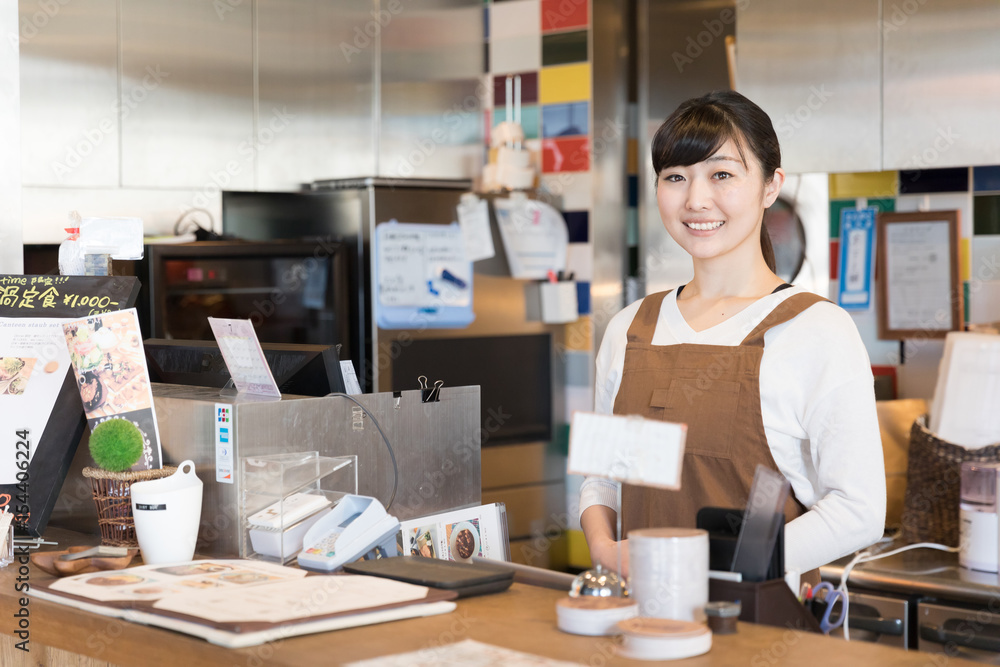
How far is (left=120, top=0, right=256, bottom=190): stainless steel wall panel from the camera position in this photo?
3.40m

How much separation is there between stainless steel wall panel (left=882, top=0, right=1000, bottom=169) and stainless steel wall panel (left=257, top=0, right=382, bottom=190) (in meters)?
1.79

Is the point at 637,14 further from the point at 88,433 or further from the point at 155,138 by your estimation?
the point at 88,433

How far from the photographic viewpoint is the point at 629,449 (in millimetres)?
1348

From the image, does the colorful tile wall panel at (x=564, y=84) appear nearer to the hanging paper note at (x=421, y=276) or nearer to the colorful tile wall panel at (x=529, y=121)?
the colorful tile wall panel at (x=529, y=121)

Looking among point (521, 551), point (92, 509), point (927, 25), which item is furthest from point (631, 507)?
point (521, 551)

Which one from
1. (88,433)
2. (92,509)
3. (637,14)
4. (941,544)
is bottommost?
(941,544)

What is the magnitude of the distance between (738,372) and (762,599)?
0.52 m

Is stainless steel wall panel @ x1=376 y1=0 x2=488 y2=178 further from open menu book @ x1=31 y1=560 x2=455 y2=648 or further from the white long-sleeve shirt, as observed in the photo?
open menu book @ x1=31 y1=560 x2=455 y2=648

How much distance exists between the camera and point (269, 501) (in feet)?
5.82

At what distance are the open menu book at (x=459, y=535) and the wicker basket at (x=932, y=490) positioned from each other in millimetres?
1438

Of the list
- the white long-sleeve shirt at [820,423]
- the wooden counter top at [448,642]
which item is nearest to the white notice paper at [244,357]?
the wooden counter top at [448,642]

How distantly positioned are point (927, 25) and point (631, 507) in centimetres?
171

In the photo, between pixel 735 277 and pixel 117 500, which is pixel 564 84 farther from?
pixel 117 500

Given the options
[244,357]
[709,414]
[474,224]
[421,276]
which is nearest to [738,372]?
[709,414]
